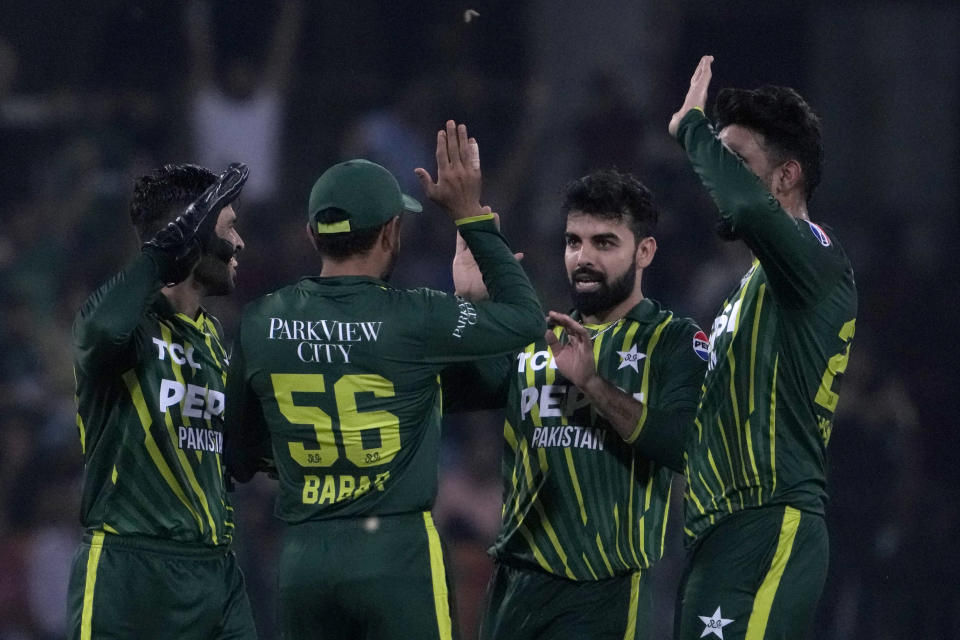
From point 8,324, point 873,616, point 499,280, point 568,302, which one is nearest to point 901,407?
point 873,616

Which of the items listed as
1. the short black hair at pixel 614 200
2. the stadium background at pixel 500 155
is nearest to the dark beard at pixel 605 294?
the short black hair at pixel 614 200

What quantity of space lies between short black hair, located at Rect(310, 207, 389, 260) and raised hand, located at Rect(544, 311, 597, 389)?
66 centimetres

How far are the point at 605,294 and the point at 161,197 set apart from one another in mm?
1511

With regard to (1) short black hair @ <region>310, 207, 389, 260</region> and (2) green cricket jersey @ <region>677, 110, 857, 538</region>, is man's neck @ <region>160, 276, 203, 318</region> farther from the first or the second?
(2) green cricket jersey @ <region>677, 110, 857, 538</region>

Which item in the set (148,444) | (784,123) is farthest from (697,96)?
(148,444)

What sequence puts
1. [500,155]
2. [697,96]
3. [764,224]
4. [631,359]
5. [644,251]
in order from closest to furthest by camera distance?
1. [764,224]
2. [697,96]
3. [631,359]
4. [644,251]
5. [500,155]

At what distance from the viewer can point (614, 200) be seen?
4.80 m

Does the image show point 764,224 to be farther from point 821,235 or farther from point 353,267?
point 353,267

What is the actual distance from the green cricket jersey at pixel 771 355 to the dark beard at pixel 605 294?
22.3 inches

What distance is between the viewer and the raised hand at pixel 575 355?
14.5ft

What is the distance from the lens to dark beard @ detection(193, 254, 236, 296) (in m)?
4.53

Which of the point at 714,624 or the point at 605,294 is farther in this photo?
the point at 605,294

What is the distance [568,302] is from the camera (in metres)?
9.31

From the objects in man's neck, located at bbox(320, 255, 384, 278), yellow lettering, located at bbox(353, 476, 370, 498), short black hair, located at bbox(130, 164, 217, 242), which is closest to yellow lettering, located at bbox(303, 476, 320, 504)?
yellow lettering, located at bbox(353, 476, 370, 498)
